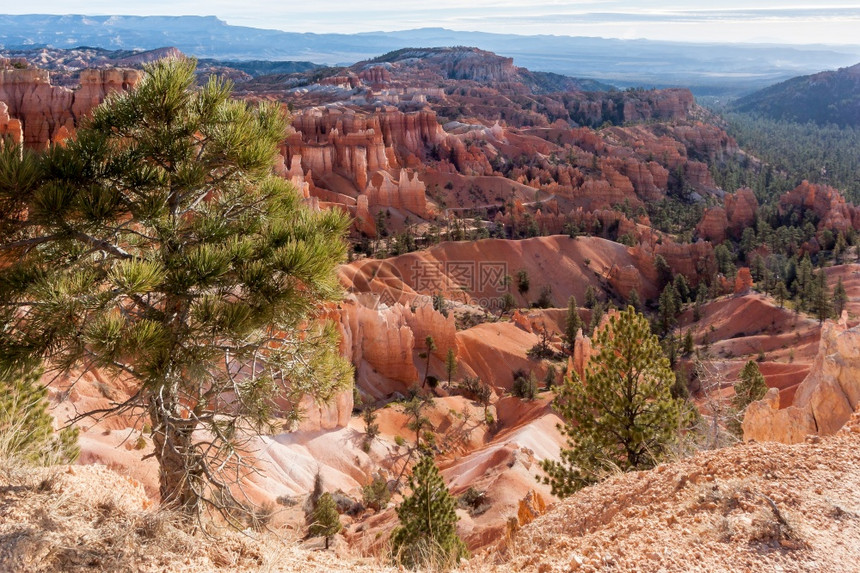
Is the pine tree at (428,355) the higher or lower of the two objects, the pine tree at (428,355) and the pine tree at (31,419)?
the lower

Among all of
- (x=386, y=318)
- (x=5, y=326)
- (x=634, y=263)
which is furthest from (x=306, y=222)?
(x=634, y=263)

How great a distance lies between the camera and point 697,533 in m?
5.48

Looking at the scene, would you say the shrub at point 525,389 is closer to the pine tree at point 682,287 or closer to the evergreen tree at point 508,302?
the evergreen tree at point 508,302

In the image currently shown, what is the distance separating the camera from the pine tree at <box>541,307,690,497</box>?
1110 cm

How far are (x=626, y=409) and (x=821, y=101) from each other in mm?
208605

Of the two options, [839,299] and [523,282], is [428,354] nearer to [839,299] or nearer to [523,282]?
[523,282]

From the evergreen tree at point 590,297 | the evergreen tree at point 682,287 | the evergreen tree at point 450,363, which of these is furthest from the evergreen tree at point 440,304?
the evergreen tree at point 682,287

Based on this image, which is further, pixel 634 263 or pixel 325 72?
pixel 325 72

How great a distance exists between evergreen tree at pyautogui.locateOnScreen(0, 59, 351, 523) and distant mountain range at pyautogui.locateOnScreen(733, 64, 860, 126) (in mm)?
199756

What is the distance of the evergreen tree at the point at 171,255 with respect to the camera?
5.05 m

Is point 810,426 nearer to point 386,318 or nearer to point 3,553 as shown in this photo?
point 3,553

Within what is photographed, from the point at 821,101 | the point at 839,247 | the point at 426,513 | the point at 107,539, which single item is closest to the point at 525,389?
the point at 426,513

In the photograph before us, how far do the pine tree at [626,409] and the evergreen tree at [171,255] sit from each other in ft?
21.7

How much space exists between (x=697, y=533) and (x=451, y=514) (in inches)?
364
